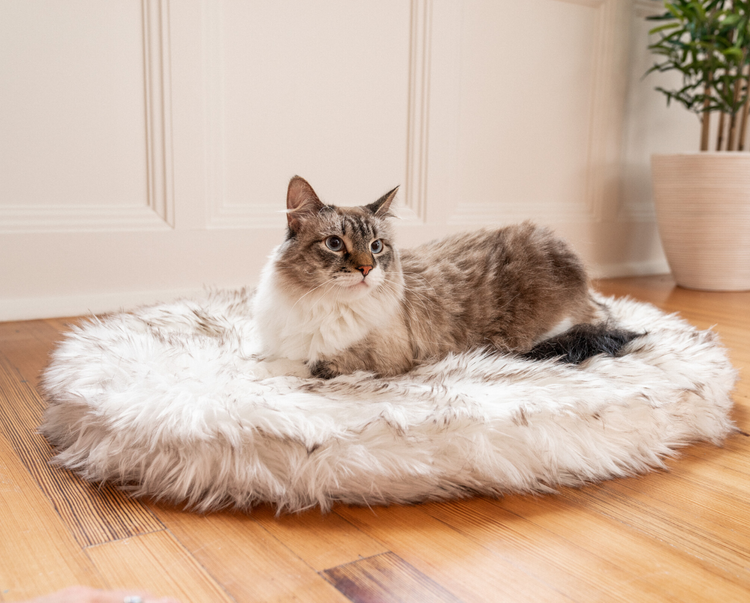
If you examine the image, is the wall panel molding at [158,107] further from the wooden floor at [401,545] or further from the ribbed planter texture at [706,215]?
the ribbed planter texture at [706,215]

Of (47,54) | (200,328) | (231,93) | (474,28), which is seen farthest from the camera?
(474,28)

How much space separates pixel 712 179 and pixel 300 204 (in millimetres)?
2578

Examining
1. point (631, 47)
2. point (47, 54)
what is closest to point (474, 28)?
point (631, 47)

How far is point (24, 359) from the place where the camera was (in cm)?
176

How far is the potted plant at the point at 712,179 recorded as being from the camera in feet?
10.2

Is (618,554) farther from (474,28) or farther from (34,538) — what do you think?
(474,28)

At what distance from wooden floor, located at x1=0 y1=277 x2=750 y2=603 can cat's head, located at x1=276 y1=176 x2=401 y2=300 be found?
0.48 metres

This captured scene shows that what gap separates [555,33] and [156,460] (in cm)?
318

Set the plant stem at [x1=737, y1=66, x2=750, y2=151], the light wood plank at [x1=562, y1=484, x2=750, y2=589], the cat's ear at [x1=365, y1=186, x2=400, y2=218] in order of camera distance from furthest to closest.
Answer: the plant stem at [x1=737, y1=66, x2=750, y2=151] < the cat's ear at [x1=365, y1=186, x2=400, y2=218] < the light wood plank at [x1=562, y1=484, x2=750, y2=589]

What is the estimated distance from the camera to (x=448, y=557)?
86cm

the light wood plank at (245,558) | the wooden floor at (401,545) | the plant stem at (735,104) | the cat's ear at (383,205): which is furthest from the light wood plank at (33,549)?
the plant stem at (735,104)

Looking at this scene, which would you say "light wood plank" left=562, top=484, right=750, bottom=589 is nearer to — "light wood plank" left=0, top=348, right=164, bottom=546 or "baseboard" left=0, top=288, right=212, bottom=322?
"light wood plank" left=0, top=348, right=164, bottom=546

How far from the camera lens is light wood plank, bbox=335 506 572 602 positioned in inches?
31.0

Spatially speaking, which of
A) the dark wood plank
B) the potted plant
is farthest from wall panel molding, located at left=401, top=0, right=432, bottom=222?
the dark wood plank
